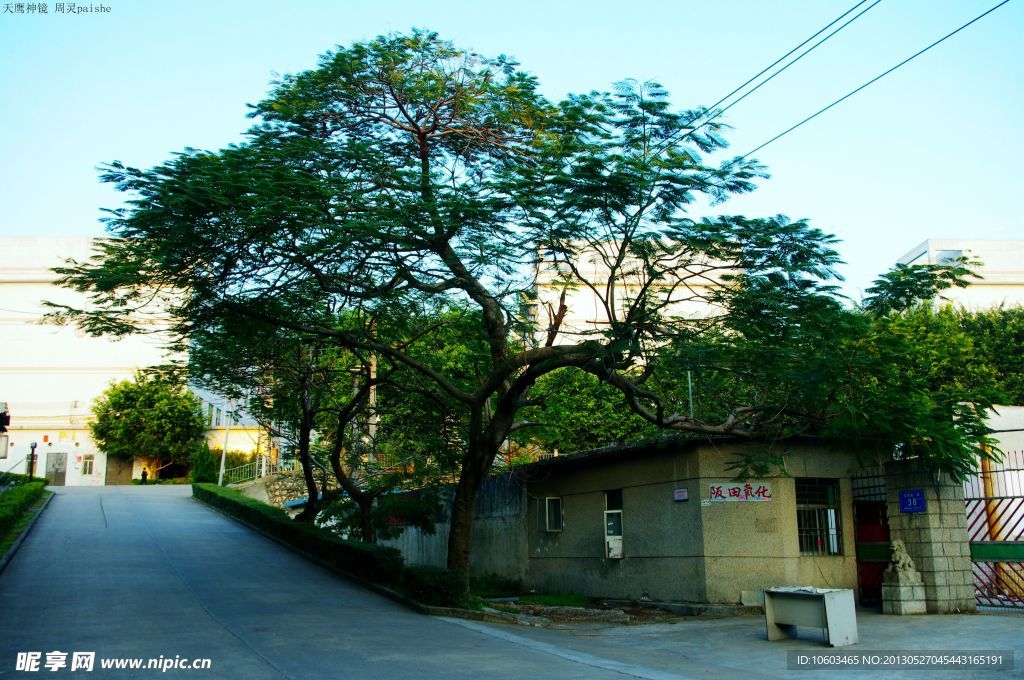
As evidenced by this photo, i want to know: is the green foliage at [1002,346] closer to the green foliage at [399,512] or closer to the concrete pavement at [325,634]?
the concrete pavement at [325,634]

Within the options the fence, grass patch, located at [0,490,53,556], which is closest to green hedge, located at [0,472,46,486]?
grass patch, located at [0,490,53,556]

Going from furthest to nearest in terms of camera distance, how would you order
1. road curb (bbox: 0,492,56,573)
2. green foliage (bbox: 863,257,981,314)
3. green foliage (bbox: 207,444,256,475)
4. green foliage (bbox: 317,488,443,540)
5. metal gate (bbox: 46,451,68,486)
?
metal gate (bbox: 46,451,68,486)
green foliage (bbox: 207,444,256,475)
green foliage (bbox: 317,488,443,540)
road curb (bbox: 0,492,56,573)
green foliage (bbox: 863,257,981,314)

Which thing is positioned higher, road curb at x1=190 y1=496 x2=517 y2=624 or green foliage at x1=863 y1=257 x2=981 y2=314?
green foliage at x1=863 y1=257 x2=981 y2=314

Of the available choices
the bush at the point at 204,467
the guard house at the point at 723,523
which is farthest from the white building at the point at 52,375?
the guard house at the point at 723,523

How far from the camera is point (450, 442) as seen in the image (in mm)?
20438

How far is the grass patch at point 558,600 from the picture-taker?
18125mm

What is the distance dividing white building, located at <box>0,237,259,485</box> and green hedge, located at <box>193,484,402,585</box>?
23604 millimetres

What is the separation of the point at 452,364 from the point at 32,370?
43353mm

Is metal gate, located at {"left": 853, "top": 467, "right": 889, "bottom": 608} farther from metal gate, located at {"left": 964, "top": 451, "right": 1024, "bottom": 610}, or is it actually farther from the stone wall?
metal gate, located at {"left": 964, "top": 451, "right": 1024, "bottom": 610}

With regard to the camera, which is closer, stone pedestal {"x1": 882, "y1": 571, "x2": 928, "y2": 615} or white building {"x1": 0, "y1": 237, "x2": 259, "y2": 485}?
stone pedestal {"x1": 882, "y1": 571, "x2": 928, "y2": 615}

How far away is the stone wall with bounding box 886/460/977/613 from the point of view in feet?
47.2

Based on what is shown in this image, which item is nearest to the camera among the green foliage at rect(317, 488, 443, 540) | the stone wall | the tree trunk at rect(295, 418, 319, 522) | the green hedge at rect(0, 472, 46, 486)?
the stone wall

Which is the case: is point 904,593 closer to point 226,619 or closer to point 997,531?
point 997,531

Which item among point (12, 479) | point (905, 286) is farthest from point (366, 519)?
point (12, 479)
